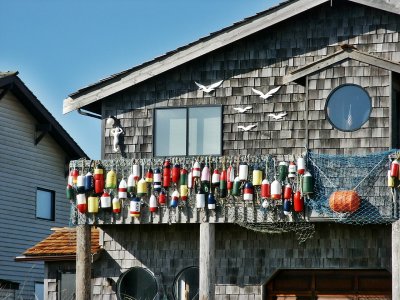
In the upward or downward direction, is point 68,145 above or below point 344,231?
above

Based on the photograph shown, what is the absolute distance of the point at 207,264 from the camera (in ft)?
89.1

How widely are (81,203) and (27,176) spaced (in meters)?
11.5

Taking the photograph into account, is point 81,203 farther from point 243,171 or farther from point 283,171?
point 283,171

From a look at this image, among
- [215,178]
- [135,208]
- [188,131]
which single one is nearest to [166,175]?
[135,208]

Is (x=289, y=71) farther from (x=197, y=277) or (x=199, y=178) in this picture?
(x=197, y=277)

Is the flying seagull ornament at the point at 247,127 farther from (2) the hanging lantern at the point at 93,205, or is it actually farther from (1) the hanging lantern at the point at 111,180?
(2) the hanging lantern at the point at 93,205

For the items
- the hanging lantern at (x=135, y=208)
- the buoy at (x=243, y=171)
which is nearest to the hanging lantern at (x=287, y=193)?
the buoy at (x=243, y=171)

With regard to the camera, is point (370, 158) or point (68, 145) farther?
point (68, 145)

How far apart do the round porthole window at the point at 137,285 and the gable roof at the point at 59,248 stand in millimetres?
1021

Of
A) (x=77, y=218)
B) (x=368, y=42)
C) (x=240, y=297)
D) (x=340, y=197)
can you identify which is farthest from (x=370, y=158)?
(x=77, y=218)

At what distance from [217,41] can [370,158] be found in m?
5.13

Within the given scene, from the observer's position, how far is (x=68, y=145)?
41156mm

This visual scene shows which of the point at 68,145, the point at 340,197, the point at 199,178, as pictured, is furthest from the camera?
the point at 68,145

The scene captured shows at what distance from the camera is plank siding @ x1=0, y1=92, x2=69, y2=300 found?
38125mm
